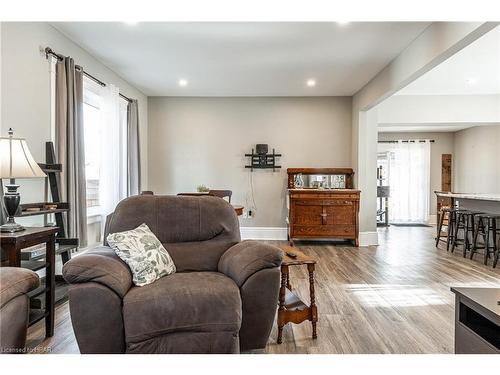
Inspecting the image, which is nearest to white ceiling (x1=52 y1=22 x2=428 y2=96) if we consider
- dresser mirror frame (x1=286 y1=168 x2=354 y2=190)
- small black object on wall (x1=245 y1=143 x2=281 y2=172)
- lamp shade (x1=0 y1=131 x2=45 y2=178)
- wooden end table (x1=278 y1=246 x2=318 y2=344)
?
small black object on wall (x1=245 y1=143 x2=281 y2=172)

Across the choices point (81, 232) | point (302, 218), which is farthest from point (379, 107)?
point (81, 232)

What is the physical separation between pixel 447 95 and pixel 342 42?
145 inches

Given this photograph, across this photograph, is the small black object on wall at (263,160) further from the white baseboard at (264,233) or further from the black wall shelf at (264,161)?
the white baseboard at (264,233)

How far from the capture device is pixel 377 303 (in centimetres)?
316

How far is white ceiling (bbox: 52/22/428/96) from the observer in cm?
354

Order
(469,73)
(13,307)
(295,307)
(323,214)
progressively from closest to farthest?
(13,307) < (295,307) < (469,73) < (323,214)

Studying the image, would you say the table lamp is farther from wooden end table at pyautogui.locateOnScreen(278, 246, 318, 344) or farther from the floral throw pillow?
wooden end table at pyautogui.locateOnScreen(278, 246, 318, 344)

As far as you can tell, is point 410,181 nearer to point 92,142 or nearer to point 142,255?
point 92,142

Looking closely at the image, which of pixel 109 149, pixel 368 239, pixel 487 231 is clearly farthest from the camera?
pixel 368 239

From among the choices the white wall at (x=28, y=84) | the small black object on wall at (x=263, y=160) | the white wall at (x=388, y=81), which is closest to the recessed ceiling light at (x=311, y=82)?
the white wall at (x=388, y=81)

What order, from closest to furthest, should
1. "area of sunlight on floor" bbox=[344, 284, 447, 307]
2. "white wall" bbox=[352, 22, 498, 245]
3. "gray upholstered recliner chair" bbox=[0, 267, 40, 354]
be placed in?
"gray upholstered recliner chair" bbox=[0, 267, 40, 354]
"white wall" bbox=[352, 22, 498, 245]
"area of sunlight on floor" bbox=[344, 284, 447, 307]

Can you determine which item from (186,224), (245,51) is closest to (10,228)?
(186,224)

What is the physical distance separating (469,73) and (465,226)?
2262 millimetres

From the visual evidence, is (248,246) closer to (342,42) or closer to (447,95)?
(342,42)
